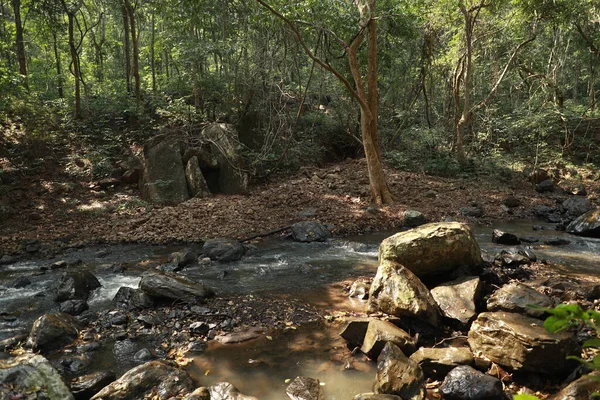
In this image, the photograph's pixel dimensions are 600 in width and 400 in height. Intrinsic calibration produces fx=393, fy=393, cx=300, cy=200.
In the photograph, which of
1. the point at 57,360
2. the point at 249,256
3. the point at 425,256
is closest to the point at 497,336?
the point at 425,256

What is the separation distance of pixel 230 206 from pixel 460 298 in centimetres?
858

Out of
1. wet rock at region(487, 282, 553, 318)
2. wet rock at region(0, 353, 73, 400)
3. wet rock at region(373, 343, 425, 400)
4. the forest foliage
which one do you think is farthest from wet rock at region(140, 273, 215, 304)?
the forest foliage

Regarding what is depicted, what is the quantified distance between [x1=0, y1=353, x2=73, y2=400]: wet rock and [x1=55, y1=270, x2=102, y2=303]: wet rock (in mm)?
2884

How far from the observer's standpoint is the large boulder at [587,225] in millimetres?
10570

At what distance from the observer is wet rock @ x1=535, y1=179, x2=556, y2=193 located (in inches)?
630

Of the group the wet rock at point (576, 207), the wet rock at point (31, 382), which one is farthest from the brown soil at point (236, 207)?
the wet rock at point (31, 382)

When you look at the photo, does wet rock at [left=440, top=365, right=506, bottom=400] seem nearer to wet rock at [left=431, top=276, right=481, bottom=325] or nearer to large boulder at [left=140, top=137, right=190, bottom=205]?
wet rock at [left=431, top=276, right=481, bottom=325]

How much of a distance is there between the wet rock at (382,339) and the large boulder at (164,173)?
33.0 feet

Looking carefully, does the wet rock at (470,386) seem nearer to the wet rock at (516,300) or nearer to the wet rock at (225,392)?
the wet rock at (516,300)

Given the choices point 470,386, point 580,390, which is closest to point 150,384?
point 470,386

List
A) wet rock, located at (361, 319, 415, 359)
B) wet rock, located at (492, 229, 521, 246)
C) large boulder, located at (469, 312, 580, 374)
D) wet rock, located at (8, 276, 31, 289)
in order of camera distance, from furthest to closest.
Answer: wet rock, located at (492, 229, 521, 246) < wet rock, located at (8, 276, 31, 289) < wet rock, located at (361, 319, 415, 359) < large boulder, located at (469, 312, 580, 374)

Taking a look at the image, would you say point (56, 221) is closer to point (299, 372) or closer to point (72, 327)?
point (72, 327)

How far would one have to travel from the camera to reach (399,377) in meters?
4.35

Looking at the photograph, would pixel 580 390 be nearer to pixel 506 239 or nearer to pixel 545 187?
pixel 506 239
